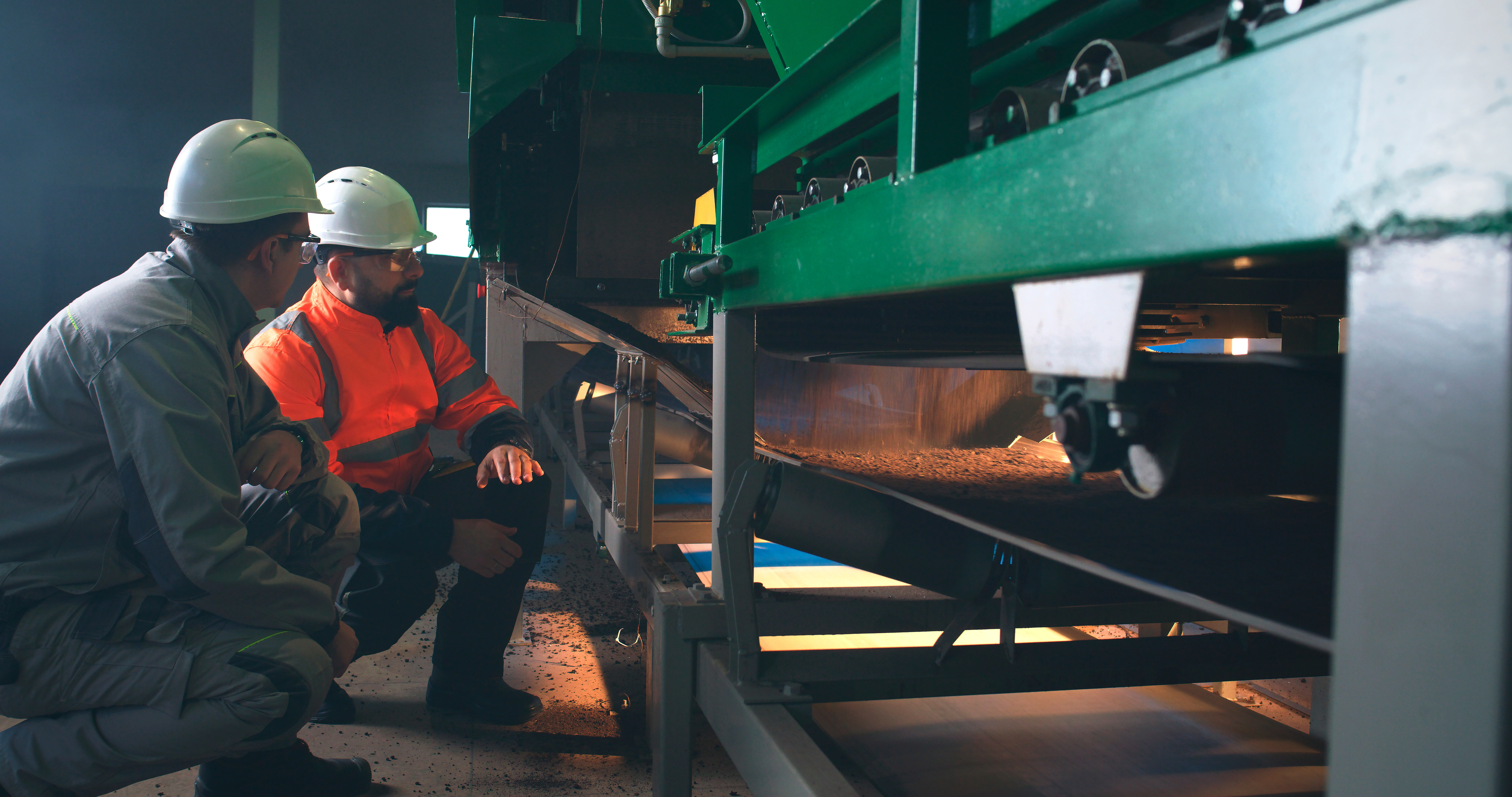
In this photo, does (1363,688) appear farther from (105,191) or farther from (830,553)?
(105,191)

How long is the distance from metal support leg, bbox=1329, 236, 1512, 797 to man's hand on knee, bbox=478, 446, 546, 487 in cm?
205

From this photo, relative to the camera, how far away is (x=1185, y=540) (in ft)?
3.30

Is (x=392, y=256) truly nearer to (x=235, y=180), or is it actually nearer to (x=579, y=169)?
(x=235, y=180)

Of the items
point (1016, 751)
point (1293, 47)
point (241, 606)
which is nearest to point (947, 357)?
point (1016, 751)

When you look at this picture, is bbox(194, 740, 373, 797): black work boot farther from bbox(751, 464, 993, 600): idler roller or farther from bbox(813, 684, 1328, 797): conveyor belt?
bbox(751, 464, 993, 600): idler roller

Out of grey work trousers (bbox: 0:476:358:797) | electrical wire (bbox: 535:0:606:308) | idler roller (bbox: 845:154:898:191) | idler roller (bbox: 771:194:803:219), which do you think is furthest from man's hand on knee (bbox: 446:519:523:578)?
idler roller (bbox: 845:154:898:191)

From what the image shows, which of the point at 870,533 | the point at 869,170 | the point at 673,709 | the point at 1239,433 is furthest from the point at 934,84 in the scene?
the point at 673,709

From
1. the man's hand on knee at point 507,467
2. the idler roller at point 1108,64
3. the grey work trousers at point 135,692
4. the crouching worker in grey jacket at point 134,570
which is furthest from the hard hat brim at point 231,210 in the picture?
the idler roller at point 1108,64

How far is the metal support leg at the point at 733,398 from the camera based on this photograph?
4.96ft

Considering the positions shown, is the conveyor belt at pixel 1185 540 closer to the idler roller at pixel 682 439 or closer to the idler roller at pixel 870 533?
the idler roller at pixel 870 533

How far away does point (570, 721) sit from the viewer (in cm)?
232

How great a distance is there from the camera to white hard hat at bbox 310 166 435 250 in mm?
2383

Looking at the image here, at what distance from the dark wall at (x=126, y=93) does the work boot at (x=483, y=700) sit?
5.47m

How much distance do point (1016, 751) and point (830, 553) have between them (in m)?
0.52
